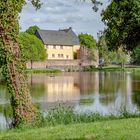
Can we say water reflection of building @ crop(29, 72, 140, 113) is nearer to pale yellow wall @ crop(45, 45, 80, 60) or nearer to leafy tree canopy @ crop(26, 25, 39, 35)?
pale yellow wall @ crop(45, 45, 80, 60)

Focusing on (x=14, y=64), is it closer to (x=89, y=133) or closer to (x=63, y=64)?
(x=89, y=133)

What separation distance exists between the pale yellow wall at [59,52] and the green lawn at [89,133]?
115m

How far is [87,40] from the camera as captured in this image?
5812 inches

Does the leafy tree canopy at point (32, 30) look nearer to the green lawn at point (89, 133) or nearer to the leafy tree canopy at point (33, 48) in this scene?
the leafy tree canopy at point (33, 48)

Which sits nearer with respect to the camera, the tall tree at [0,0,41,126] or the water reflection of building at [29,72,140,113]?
the tall tree at [0,0,41,126]

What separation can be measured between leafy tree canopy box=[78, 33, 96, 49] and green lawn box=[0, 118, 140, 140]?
426ft

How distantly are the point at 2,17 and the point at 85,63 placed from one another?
385 feet

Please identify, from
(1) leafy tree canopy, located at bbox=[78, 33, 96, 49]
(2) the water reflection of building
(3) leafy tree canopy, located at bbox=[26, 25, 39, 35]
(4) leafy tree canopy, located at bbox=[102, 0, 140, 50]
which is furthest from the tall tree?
(1) leafy tree canopy, located at bbox=[78, 33, 96, 49]

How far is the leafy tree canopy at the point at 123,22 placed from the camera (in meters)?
27.5

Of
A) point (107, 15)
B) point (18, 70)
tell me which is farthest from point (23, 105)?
point (107, 15)

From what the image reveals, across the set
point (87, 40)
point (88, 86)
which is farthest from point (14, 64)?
point (87, 40)

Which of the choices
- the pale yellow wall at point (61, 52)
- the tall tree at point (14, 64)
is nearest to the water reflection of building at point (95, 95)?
the tall tree at point (14, 64)

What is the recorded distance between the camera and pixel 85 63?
13350 cm

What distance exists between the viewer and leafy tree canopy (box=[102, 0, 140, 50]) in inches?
1082
